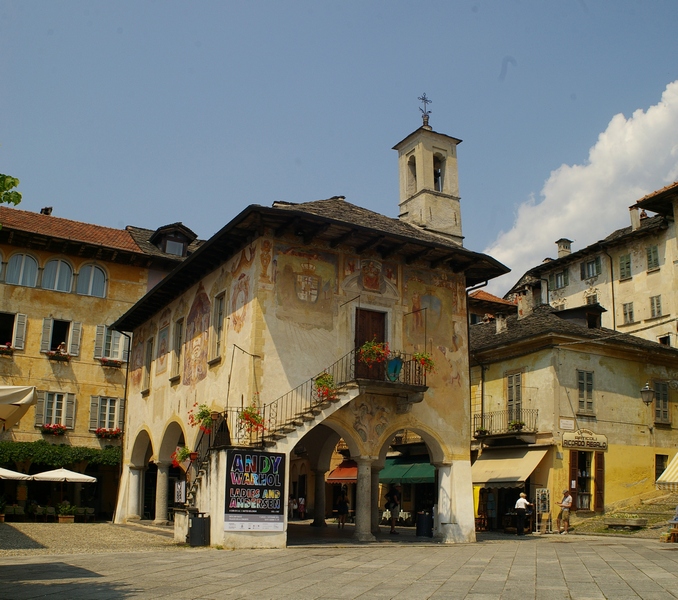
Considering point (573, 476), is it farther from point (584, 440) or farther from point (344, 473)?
point (344, 473)

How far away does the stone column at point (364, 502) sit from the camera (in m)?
20.8

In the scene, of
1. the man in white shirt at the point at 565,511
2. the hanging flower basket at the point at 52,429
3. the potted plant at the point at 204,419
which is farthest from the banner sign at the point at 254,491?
the hanging flower basket at the point at 52,429

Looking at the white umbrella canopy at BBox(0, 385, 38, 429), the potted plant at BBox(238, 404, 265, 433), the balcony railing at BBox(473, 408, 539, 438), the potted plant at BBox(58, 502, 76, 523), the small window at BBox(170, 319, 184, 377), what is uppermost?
the small window at BBox(170, 319, 184, 377)

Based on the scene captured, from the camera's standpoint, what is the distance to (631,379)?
30406 millimetres

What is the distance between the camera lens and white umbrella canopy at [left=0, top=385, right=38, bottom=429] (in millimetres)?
10000

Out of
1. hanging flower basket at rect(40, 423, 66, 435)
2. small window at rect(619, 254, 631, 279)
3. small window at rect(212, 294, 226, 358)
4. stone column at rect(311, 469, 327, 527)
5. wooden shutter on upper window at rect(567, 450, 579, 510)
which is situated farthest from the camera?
small window at rect(619, 254, 631, 279)

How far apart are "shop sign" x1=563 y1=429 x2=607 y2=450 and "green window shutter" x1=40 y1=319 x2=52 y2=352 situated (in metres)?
22.0

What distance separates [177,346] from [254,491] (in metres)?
9.82

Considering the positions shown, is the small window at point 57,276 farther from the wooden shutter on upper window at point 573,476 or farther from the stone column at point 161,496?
the wooden shutter on upper window at point 573,476

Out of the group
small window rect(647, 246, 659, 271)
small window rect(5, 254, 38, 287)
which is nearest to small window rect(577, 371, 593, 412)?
small window rect(647, 246, 659, 271)

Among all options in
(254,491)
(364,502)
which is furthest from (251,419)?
(364,502)

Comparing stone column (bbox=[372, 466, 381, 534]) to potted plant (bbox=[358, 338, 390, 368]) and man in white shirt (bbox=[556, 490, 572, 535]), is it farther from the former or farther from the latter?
man in white shirt (bbox=[556, 490, 572, 535])

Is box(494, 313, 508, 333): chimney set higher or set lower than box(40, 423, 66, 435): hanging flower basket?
higher

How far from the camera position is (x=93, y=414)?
34.8m
